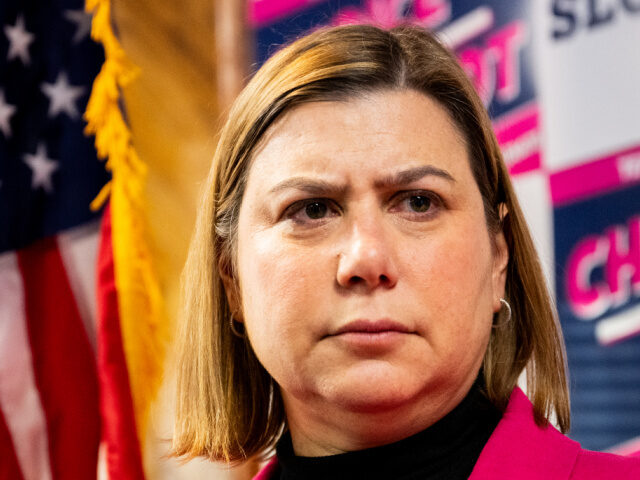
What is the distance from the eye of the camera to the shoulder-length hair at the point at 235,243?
1155mm

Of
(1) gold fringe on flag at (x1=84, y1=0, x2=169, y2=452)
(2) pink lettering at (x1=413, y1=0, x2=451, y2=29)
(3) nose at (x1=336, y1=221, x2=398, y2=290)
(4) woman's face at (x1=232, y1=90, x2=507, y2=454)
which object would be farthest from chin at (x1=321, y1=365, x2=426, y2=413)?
(2) pink lettering at (x1=413, y1=0, x2=451, y2=29)

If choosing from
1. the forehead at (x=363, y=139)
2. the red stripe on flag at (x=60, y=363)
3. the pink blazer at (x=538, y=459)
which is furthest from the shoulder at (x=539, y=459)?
the red stripe on flag at (x=60, y=363)

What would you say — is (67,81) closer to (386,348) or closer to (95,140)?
(95,140)

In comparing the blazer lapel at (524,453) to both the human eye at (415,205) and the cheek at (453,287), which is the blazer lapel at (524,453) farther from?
the human eye at (415,205)

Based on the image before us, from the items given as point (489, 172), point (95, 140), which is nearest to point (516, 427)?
point (489, 172)

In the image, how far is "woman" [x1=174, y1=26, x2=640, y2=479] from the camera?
3.34 feet

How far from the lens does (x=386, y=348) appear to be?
99cm

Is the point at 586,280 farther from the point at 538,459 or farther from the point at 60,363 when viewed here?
the point at 60,363

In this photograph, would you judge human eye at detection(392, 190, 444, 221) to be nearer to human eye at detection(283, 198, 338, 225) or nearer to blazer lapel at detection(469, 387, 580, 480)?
human eye at detection(283, 198, 338, 225)

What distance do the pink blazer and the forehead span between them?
38cm

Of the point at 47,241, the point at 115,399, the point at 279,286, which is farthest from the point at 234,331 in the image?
the point at 47,241

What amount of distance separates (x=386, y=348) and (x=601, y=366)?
3.47ft

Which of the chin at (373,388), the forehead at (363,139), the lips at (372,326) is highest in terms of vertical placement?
the forehead at (363,139)

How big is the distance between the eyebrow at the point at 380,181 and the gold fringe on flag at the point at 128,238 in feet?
2.91
